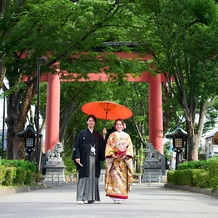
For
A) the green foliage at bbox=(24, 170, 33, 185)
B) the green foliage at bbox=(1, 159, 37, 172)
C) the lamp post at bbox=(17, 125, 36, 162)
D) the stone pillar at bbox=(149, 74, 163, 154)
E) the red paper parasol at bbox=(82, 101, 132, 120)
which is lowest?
the green foliage at bbox=(24, 170, 33, 185)

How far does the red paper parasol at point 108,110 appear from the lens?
38.0ft

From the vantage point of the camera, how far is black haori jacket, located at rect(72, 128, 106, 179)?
1122 cm

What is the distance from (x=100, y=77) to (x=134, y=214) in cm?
2466

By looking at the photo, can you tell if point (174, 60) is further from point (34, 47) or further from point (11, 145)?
point (11, 145)

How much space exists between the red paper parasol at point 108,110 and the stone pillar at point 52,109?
71.1ft

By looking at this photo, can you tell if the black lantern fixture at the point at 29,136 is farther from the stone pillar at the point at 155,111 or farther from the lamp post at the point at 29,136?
the stone pillar at the point at 155,111

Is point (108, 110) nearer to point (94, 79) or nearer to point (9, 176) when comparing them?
point (9, 176)

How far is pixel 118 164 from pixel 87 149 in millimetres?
683

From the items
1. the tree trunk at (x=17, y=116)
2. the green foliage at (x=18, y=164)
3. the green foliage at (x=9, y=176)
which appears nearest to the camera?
the green foliage at (x=9, y=176)

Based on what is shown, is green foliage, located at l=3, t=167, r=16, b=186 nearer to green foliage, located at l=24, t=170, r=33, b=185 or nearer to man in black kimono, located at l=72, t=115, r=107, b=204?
green foliage, located at l=24, t=170, r=33, b=185

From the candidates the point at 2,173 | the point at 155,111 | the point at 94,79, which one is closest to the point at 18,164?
the point at 2,173

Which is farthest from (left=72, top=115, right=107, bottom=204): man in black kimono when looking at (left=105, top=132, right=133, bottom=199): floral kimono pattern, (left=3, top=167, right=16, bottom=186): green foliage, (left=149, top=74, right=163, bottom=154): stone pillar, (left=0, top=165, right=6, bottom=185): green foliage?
(left=149, top=74, right=163, bottom=154): stone pillar

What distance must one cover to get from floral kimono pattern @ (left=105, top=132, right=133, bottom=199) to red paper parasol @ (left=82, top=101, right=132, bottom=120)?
2.00 feet

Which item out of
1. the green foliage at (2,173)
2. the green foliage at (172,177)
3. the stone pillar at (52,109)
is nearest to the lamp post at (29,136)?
the green foliage at (172,177)
